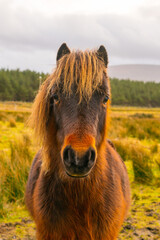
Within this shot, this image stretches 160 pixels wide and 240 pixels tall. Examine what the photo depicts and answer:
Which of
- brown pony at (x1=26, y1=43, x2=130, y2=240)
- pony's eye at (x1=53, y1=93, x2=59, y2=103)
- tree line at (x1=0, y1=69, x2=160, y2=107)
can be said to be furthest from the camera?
tree line at (x1=0, y1=69, x2=160, y2=107)

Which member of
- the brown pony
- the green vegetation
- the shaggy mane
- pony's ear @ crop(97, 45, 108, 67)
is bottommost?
the brown pony

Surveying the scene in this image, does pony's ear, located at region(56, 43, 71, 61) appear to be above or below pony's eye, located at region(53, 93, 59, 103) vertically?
above

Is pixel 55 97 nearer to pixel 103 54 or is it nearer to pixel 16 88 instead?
pixel 103 54

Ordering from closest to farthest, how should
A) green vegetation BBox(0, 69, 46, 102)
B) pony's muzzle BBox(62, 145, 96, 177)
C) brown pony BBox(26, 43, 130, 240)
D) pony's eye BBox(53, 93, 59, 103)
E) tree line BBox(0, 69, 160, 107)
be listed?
pony's muzzle BBox(62, 145, 96, 177) → brown pony BBox(26, 43, 130, 240) → pony's eye BBox(53, 93, 59, 103) → green vegetation BBox(0, 69, 46, 102) → tree line BBox(0, 69, 160, 107)

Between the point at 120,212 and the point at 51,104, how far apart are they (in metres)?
1.41

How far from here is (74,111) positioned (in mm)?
2129

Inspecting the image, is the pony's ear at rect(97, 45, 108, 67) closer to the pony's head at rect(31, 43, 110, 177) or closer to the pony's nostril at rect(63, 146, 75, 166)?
the pony's head at rect(31, 43, 110, 177)

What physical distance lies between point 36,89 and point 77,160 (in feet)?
223

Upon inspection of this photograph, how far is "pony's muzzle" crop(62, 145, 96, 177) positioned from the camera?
6.00 ft

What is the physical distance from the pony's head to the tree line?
55970mm

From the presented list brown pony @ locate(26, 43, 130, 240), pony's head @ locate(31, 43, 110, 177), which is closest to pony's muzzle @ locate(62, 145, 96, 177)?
pony's head @ locate(31, 43, 110, 177)

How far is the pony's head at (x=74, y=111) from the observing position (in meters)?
1.90

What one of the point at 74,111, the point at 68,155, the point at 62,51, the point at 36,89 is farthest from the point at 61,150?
the point at 36,89

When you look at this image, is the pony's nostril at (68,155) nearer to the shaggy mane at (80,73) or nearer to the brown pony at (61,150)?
the brown pony at (61,150)
